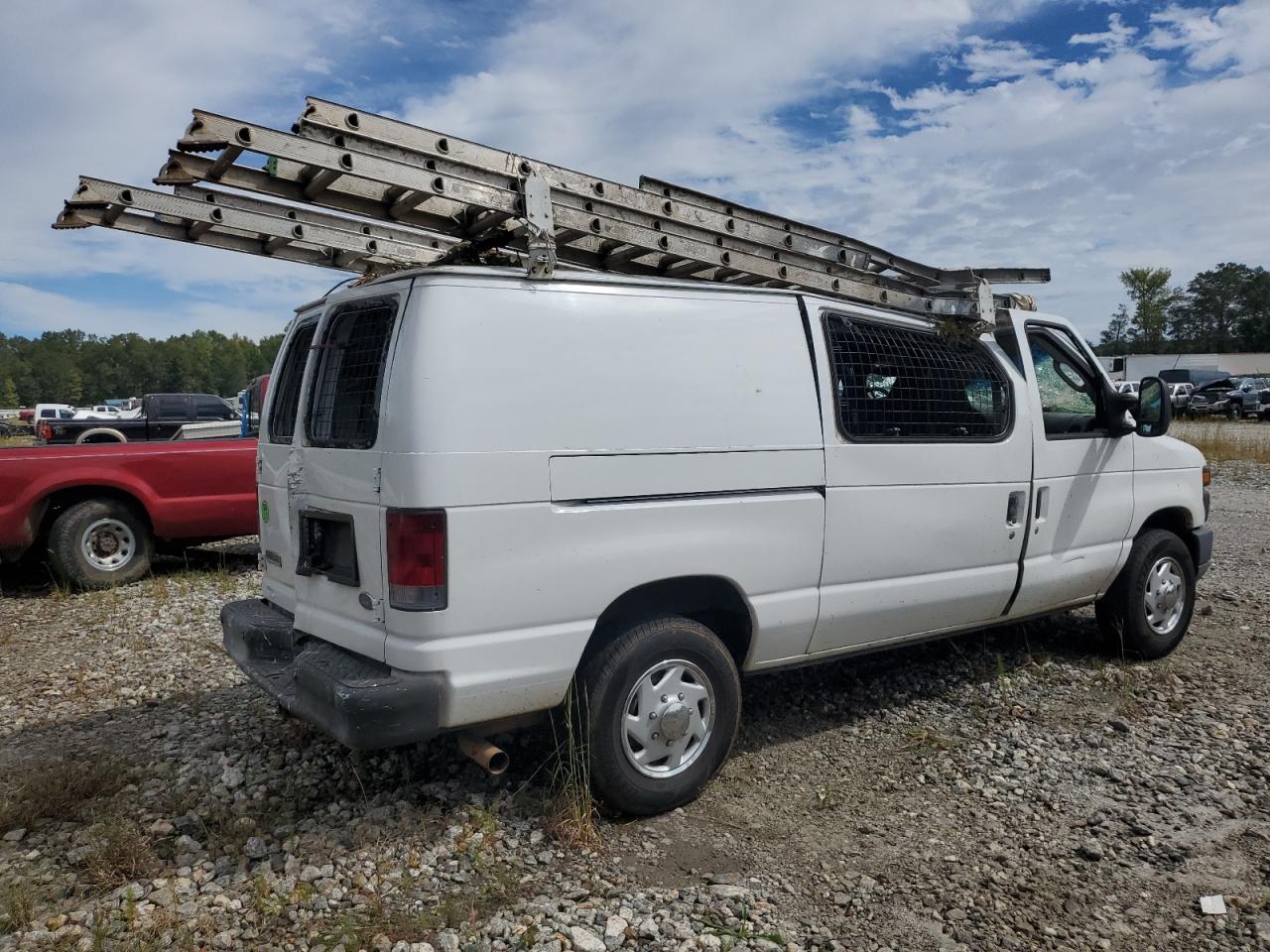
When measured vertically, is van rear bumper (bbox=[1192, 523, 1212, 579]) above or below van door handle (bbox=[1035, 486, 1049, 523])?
below

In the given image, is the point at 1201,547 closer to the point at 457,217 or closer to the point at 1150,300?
the point at 457,217

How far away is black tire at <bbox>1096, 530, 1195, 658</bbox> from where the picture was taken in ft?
18.8

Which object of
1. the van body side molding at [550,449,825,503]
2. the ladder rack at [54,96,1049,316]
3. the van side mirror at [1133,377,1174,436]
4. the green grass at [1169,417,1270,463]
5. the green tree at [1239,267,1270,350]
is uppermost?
the green tree at [1239,267,1270,350]

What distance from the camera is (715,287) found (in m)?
4.05

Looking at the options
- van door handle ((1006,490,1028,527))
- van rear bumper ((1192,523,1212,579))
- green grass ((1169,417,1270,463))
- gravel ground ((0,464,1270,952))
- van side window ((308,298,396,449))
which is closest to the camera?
gravel ground ((0,464,1270,952))

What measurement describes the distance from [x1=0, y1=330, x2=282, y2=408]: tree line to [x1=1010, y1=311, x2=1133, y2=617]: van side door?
317 ft

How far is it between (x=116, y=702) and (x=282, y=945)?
2.97 metres

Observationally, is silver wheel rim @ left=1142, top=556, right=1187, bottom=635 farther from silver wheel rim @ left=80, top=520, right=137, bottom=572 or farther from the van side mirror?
silver wheel rim @ left=80, top=520, right=137, bottom=572

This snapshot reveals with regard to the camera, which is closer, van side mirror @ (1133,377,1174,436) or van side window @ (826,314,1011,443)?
van side window @ (826,314,1011,443)

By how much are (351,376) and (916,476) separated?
2571 mm

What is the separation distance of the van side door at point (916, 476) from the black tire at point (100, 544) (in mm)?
6506

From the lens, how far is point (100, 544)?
8156 mm

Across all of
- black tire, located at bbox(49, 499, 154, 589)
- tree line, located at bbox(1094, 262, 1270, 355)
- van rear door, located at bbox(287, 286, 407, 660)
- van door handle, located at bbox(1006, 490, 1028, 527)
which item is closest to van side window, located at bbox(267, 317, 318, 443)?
van rear door, located at bbox(287, 286, 407, 660)

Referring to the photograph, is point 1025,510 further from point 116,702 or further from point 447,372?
point 116,702
